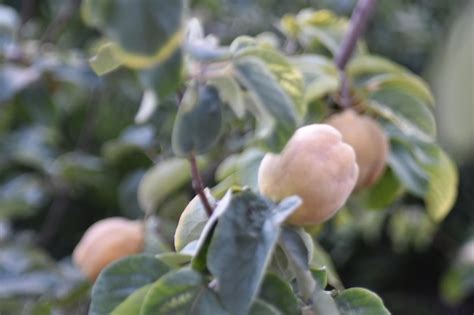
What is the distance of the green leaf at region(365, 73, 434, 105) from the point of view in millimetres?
939

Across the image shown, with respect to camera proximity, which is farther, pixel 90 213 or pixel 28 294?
pixel 90 213

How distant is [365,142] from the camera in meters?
0.85

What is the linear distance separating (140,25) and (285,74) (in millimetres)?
241

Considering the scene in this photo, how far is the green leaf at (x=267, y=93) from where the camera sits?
20.6 inches

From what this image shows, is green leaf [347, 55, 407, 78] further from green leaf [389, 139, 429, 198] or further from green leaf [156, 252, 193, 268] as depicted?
green leaf [156, 252, 193, 268]

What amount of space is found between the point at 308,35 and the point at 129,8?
2.31 feet

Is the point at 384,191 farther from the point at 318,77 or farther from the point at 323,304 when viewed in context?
the point at 323,304

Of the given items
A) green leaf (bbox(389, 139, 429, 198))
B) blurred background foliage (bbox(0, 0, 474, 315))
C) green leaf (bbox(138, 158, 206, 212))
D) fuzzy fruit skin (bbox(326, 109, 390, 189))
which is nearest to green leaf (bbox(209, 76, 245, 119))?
fuzzy fruit skin (bbox(326, 109, 390, 189))

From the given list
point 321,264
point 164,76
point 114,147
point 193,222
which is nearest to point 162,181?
point 114,147

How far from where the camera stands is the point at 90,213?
71.3 inches

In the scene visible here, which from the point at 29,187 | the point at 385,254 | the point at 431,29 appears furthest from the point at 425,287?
the point at 29,187

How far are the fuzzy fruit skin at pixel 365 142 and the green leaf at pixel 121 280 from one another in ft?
1.02

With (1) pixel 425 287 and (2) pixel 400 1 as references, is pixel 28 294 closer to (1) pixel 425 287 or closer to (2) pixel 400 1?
(2) pixel 400 1

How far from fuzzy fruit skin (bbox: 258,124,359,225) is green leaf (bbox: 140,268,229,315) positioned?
0.31 ft
